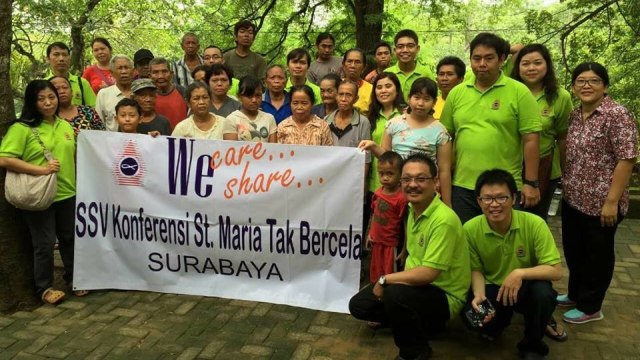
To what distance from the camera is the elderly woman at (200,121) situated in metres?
4.30

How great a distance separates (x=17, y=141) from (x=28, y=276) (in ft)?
3.62

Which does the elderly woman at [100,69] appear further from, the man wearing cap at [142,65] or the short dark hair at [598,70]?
the short dark hair at [598,70]

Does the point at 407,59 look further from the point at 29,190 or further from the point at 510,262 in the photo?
the point at 29,190

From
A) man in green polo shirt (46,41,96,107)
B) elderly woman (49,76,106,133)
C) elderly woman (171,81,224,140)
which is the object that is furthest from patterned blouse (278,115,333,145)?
man in green polo shirt (46,41,96,107)

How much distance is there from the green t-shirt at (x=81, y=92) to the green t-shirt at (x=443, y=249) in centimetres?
378

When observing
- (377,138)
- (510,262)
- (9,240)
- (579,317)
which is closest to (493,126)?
(510,262)

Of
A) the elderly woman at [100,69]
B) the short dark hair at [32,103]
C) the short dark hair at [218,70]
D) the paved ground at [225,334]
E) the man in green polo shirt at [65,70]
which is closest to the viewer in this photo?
the paved ground at [225,334]

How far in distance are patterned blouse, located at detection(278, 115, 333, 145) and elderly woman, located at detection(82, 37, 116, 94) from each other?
274cm

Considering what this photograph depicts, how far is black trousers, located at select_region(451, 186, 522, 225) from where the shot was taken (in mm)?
3674

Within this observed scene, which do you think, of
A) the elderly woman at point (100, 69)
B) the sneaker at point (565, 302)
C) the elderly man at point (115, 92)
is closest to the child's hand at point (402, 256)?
the sneaker at point (565, 302)

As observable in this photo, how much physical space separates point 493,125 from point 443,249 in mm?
976

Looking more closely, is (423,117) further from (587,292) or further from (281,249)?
(587,292)

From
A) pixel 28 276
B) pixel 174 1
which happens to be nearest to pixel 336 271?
pixel 28 276

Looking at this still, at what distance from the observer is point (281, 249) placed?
4035 millimetres
